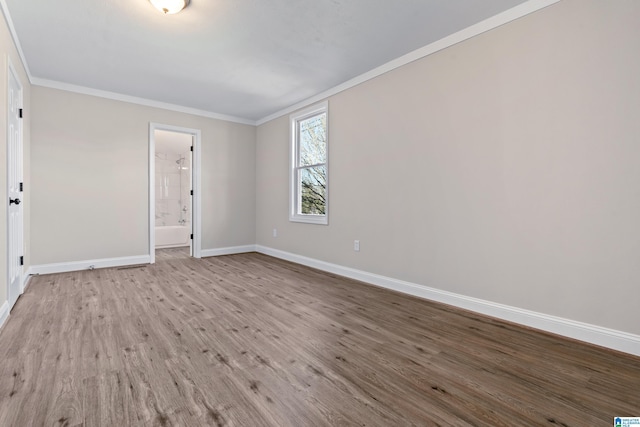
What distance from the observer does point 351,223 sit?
3963 mm

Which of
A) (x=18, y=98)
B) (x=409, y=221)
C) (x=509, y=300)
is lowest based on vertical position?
(x=509, y=300)

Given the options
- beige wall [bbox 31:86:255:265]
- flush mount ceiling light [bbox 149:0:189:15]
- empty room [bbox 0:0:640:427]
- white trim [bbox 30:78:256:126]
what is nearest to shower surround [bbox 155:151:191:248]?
white trim [bbox 30:78:256:126]

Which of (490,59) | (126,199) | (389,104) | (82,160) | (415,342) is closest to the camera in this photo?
(415,342)

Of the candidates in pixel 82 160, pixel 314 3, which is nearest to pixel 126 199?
pixel 82 160

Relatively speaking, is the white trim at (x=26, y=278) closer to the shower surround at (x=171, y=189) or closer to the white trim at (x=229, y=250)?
the white trim at (x=229, y=250)

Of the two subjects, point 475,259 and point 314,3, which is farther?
point 475,259

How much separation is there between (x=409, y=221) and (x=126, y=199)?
13.4 ft

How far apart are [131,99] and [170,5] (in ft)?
9.23

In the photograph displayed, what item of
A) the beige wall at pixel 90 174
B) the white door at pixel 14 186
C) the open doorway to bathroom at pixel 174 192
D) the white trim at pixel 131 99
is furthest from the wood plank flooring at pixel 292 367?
the white trim at pixel 131 99

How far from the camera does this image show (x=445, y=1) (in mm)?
2387

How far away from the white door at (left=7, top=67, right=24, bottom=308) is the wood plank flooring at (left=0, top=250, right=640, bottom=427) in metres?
0.32

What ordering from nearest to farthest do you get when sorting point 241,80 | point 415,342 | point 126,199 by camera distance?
1. point 415,342
2. point 241,80
3. point 126,199

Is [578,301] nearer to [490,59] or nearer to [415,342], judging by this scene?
[415,342]

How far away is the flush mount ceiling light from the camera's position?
2352 millimetres
